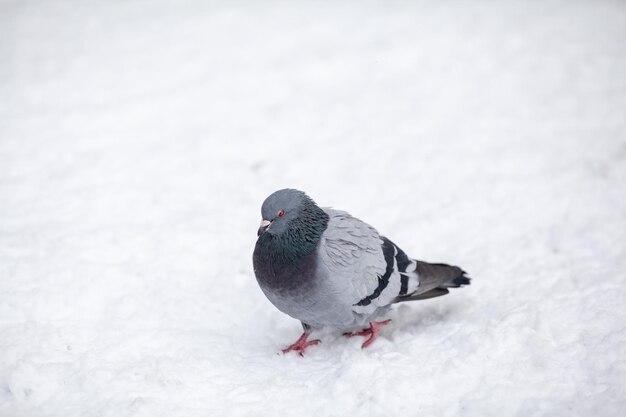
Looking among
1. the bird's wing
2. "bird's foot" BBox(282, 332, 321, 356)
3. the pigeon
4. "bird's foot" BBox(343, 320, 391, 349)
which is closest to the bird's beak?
the pigeon

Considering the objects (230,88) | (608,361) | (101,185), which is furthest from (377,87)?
(608,361)

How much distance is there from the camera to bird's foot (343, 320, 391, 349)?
427cm

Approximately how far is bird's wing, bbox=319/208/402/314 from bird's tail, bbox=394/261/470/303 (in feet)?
0.70

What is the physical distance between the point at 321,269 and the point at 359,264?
35cm

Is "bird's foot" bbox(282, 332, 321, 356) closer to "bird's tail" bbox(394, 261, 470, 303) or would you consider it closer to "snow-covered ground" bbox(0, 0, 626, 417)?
"snow-covered ground" bbox(0, 0, 626, 417)

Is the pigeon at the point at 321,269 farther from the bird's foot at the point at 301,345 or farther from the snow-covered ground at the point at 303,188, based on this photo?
the snow-covered ground at the point at 303,188

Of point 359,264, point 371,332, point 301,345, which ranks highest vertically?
point 359,264

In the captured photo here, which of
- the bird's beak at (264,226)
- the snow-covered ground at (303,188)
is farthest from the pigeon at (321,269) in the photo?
the snow-covered ground at (303,188)

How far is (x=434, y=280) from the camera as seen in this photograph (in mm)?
4504

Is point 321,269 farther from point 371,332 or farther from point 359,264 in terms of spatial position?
point 371,332

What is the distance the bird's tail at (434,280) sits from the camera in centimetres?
446

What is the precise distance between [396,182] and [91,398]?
4.05 metres

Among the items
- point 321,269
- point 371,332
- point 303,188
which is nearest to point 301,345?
point 371,332

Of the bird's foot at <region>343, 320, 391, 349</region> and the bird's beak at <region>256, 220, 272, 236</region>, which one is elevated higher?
the bird's beak at <region>256, 220, 272, 236</region>
